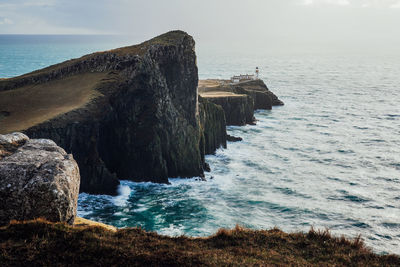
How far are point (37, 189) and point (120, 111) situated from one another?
30.4 m

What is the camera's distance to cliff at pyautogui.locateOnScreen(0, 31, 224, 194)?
132 feet

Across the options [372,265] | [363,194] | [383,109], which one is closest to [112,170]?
[363,194]

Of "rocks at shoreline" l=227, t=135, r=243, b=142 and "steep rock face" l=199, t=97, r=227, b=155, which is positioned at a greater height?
"steep rock face" l=199, t=97, r=227, b=155

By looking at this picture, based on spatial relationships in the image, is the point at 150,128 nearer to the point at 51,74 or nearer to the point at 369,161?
the point at 51,74

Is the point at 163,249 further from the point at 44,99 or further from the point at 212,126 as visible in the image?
the point at 212,126

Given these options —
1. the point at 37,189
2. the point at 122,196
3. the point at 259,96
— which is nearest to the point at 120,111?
the point at 122,196

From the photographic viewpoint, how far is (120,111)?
149 feet

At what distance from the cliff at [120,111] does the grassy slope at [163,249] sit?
Result: 79.6 ft

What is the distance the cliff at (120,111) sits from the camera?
132 feet

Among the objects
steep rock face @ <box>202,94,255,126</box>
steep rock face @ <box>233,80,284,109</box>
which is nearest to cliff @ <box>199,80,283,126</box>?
steep rock face @ <box>202,94,255,126</box>

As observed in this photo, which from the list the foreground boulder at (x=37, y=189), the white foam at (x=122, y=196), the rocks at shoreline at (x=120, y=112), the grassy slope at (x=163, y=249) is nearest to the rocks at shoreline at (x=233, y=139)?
the rocks at shoreline at (x=120, y=112)

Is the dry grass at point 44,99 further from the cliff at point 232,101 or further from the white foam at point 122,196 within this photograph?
the cliff at point 232,101

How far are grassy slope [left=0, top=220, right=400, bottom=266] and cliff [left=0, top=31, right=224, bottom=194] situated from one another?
24277 millimetres

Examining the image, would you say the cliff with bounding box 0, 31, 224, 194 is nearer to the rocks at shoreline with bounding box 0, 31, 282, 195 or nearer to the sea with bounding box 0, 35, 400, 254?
the rocks at shoreline with bounding box 0, 31, 282, 195
